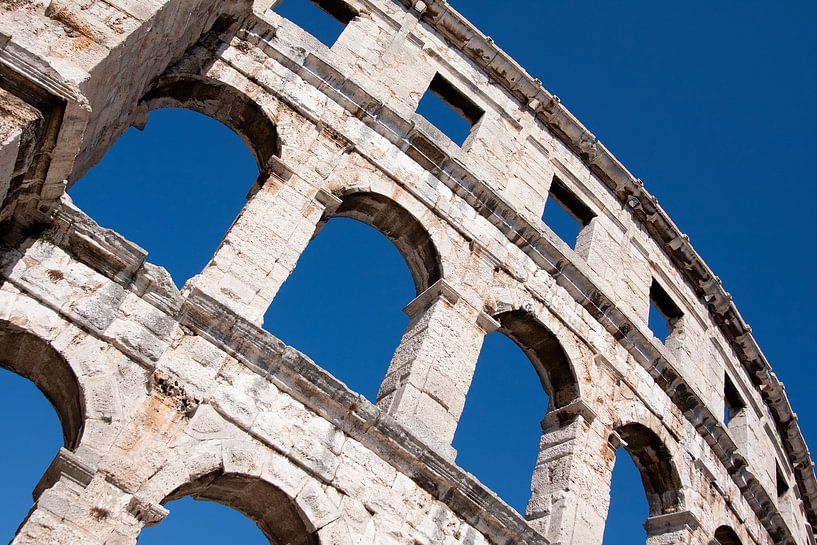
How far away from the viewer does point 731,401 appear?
548 inches

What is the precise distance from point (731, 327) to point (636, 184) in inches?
132

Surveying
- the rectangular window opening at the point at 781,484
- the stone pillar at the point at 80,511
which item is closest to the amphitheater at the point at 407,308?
the stone pillar at the point at 80,511

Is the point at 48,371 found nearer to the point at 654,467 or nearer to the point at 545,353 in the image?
the point at 545,353

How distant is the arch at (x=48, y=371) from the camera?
6336 millimetres

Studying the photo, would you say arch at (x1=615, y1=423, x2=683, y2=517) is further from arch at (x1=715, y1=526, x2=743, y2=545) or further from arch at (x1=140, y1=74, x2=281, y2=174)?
arch at (x1=140, y1=74, x2=281, y2=174)

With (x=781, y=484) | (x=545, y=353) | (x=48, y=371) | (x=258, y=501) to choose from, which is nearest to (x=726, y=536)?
(x=781, y=484)

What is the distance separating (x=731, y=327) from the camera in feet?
45.6

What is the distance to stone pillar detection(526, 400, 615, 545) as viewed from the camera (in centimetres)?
853

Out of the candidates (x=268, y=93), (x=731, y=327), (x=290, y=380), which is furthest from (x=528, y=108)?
(x=290, y=380)

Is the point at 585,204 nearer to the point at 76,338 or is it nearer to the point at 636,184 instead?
the point at 636,184

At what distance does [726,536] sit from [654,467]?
1904mm

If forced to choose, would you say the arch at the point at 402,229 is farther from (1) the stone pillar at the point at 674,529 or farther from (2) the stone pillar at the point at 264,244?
(1) the stone pillar at the point at 674,529

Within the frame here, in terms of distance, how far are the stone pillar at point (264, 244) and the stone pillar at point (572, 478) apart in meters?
3.71

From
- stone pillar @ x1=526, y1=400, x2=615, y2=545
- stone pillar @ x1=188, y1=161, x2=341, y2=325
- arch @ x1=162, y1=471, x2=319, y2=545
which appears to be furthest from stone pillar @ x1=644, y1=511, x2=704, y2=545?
stone pillar @ x1=188, y1=161, x2=341, y2=325
